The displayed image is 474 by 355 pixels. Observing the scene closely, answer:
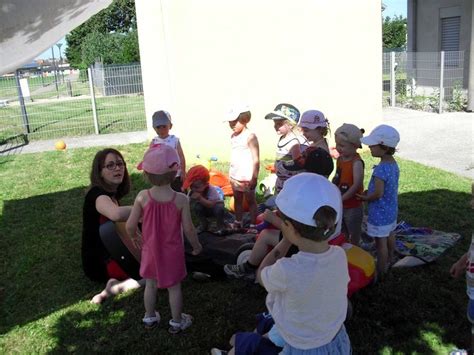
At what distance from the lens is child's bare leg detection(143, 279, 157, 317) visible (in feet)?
12.3

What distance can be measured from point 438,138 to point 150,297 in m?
9.34

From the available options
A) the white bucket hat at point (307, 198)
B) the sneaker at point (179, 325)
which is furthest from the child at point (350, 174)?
the white bucket hat at point (307, 198)

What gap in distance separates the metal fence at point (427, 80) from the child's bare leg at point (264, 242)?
12.6 metres

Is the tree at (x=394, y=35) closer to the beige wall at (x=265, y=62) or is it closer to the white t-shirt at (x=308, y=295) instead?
the beige wall at (x=265, y=62)

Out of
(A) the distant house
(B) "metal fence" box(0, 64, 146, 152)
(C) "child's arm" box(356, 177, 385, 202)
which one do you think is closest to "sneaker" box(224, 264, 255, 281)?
(C) "child's arm" box(356, 177, 385, 202)

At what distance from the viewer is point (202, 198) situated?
579 centimetres

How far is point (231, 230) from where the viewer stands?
5.70m

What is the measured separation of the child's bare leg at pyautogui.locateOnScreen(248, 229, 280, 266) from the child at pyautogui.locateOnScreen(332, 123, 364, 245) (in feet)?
2.83

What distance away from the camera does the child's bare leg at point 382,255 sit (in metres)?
4.41

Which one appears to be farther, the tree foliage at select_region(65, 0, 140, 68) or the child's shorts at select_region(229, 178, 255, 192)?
the tree foliage at select_region(65, 0, 140, 68)

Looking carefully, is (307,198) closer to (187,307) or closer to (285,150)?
(187,307)

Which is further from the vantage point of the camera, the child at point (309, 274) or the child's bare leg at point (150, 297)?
the child's bare leg at point (150, 297)

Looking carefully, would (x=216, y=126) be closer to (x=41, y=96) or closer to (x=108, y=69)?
(x=108, y=69)

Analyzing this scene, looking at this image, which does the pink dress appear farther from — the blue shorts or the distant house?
the distant house
